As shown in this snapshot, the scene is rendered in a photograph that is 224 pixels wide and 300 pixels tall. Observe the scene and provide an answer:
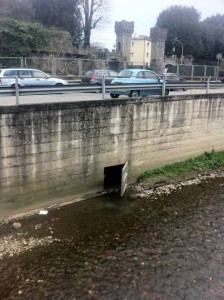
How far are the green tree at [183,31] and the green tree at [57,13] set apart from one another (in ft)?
82.8

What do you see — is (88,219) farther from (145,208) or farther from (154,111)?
(154,111)

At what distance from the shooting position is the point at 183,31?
5984 centimetres

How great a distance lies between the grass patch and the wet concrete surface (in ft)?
6.54

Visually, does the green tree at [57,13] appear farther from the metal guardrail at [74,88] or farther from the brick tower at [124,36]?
the metal guardrail at [74,88]

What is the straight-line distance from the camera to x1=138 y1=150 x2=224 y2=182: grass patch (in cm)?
1438

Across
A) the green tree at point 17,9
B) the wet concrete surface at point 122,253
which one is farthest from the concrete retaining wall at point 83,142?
the green tree at point 17,9

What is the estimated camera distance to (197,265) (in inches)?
336

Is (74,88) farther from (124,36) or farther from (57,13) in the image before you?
(124,36)

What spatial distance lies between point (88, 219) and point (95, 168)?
2331mm

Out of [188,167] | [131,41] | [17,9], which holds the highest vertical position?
[17,9]

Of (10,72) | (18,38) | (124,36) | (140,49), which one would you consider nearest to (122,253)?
(10,72)

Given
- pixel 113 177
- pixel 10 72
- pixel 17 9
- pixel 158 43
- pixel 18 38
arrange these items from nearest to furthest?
pixel 113 177, pixel 10 72, pixel 18 38, pixel 17 9, pixel 158 43

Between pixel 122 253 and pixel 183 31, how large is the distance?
57895 mm

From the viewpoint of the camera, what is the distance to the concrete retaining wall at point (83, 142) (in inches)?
408
